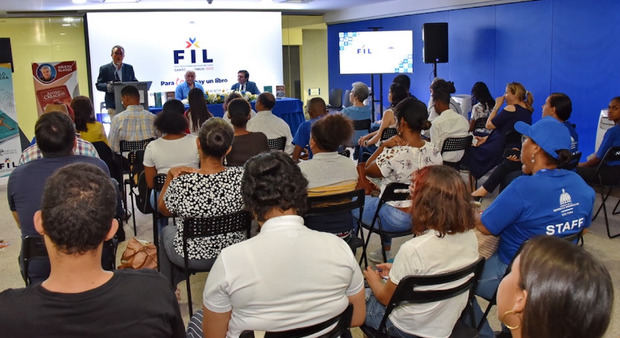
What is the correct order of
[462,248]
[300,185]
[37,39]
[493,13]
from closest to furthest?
[300,185] < [462,248] < [493,13] < [37,39]

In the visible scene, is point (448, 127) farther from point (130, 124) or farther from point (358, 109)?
point (130, 124)

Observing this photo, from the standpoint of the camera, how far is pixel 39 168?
113 inches

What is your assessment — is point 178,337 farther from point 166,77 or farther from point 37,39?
point 37,39

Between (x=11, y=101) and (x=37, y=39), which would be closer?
(x=11, y=101)

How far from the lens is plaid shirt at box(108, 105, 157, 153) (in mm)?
5559

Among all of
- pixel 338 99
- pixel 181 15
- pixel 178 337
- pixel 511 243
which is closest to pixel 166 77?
pixel 181 15

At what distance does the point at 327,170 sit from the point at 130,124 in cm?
285

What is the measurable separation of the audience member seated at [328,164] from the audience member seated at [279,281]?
1.53m

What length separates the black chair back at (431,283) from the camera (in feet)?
6.99

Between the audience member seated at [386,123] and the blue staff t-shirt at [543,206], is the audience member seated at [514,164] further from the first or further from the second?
the blue staff t-shirt at [543,206]

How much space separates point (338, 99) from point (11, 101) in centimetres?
661

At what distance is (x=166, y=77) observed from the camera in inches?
451

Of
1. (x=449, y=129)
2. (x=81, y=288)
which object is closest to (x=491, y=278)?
(x=81, y=288)

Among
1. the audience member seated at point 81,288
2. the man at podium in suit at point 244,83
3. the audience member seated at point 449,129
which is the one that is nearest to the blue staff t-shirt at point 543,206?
the audience member seated at point 81,288
